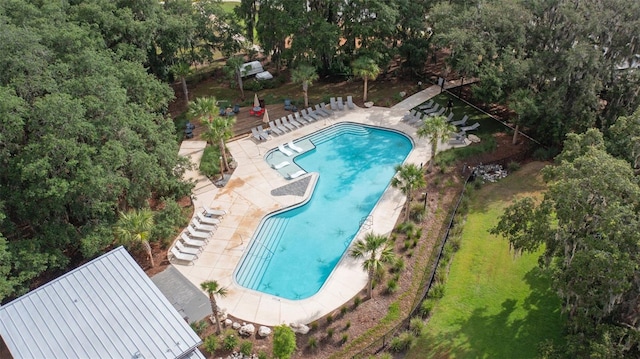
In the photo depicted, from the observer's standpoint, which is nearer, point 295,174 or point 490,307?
point 490,307

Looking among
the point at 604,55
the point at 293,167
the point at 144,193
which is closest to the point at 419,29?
the point at 604,55

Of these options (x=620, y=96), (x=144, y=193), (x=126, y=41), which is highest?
(x=126, y=41)

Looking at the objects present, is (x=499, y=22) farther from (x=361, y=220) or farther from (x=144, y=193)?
(x=144, y=193)

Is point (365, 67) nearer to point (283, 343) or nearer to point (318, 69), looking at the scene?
point (318, 69)

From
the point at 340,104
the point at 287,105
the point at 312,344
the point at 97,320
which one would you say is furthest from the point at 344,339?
the point at 287,105

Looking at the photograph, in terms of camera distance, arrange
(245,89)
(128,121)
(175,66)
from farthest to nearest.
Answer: (245,89) < (175,66) < (128,121)

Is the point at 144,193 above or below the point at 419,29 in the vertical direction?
below

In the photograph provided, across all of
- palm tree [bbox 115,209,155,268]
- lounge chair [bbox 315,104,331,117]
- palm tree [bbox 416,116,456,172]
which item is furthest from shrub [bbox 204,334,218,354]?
lounge chair [bbox 315,104,331,117]

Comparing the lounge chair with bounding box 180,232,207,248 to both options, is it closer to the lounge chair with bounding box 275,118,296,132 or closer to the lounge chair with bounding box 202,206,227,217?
the lounge chair with bounding box 202,206,227,217
